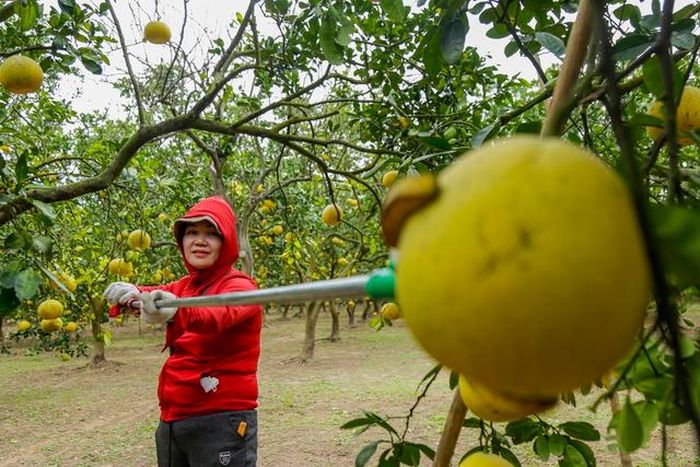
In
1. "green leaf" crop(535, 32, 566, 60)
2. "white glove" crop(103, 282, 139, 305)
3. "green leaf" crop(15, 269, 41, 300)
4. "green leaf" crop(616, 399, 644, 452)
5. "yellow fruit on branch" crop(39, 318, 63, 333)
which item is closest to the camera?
"green leaf" crop(616, 399, 644, 452)

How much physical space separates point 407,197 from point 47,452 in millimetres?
7001

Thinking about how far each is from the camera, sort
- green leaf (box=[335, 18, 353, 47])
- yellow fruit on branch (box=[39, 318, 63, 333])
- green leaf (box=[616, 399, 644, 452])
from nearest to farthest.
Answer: green leaf (box=[616, 399, 644, 452])
green leaf (box=[335, 18, 353, 47])
yellow fruit on branch (box=[39, 318, 63, 333])

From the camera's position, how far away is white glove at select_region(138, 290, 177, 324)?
2014mm

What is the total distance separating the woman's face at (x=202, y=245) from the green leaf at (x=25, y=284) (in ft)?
3.64

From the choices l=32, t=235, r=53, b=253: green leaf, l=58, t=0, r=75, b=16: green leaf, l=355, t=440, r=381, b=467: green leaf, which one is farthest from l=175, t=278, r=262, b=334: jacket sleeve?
l=58, t=0, r=75, b=16: green leaf

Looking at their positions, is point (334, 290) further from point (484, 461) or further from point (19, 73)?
point (19, 73)

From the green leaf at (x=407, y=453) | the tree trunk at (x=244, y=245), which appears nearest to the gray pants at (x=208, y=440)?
the green leaf at (x=407, y=453)

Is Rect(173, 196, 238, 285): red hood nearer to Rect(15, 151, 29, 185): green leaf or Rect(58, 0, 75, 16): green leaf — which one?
Rect(15, 151, 29, 185): green leaf

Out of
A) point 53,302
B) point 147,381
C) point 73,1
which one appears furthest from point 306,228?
point 73,1

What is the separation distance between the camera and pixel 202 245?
2.77 m

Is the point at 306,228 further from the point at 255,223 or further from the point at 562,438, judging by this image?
the point at 562,438

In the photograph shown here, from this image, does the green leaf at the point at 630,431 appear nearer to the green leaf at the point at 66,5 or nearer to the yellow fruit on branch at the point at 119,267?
the green leaf at the point at 66,5

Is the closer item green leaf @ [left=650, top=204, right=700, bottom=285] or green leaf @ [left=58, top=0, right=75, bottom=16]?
green leaf @ [left=650, top=204, right=700, bottom=285]

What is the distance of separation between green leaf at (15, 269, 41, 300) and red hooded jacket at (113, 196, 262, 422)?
34.0 inches
